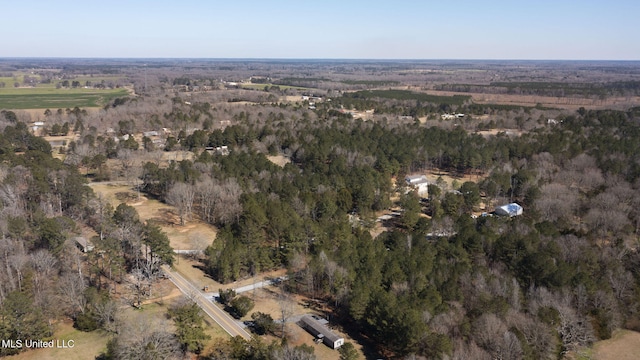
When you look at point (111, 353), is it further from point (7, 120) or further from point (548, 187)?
point (7, 120)

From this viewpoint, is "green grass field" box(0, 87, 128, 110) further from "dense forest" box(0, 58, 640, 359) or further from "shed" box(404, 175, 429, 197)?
"shed" box(404, 175, 429, 197)

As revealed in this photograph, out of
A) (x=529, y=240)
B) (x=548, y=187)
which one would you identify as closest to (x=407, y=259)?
(x=529, y=240)

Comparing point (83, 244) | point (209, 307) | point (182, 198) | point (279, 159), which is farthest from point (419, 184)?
point (83, 244)

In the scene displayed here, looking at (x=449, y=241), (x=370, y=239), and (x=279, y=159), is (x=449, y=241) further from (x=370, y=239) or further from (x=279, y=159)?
(x=279, y=159)

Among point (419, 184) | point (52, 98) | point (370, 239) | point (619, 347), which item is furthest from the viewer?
point (52, 98)

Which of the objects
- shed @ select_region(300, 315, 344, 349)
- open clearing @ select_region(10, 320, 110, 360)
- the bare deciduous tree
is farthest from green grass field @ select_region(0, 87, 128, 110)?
shed @ select_region(300, 315, 344, 349)

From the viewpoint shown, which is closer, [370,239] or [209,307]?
[209,307]
